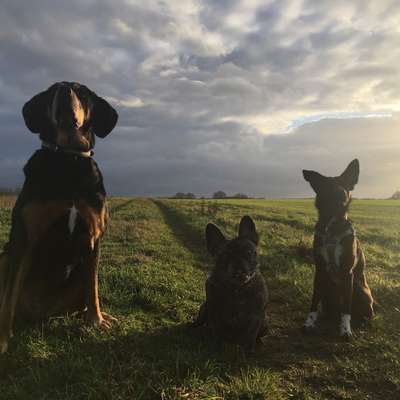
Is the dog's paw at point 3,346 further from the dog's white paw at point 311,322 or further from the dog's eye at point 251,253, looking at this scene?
the dog's white paw at point 311,322

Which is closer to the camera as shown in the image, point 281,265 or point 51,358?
point 51,358

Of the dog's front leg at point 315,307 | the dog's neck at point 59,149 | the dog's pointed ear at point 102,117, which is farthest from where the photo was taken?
the dog's front leg at point 315,307

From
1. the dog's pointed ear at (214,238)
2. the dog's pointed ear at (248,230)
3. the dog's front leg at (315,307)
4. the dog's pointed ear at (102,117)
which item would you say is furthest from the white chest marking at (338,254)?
the dog's pointed ear at (102,117)

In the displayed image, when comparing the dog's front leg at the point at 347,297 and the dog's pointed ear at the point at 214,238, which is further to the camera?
the dog's front leg at the point at 347,297

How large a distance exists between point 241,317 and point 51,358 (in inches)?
93.0

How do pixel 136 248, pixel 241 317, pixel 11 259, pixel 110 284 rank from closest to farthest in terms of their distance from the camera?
1. pixel 11 259
2. pixel 241 317
3. pixel 110 284
4. pixel 136 248

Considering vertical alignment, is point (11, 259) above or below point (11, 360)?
above

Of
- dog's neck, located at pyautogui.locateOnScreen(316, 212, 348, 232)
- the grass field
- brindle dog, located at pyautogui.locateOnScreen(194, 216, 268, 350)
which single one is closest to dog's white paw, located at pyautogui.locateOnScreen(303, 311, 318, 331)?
the grass field

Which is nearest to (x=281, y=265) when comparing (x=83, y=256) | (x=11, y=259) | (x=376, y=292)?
(x=376, y=292)

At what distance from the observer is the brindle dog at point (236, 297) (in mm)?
5113

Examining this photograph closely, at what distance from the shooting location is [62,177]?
484 centimetres

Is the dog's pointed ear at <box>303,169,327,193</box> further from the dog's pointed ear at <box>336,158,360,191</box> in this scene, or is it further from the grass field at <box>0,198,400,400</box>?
the grass field at <box>0,198,400,400</box>

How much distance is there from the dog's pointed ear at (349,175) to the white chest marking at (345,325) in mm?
2113

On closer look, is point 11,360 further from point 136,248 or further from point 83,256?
point 136,248
